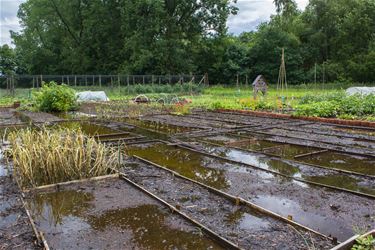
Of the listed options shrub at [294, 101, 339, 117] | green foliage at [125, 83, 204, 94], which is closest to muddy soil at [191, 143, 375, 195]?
shrub at [294, 101, 339, 117]

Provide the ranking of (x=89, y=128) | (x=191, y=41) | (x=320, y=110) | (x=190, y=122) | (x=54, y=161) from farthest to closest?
(x=191, y=41)
(x=320, y=110)
(x=190, y=122)
(x=89, y=128)
(x=54, y=161)

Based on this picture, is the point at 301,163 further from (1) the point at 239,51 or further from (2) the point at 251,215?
(1) the point at 239,51

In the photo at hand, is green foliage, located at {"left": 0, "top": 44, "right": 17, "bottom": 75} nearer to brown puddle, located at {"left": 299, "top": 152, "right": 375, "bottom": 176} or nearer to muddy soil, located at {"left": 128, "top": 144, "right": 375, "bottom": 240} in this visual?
muddy soil, located at {"left": 128, "top": 144, "right": 375, "bottom": 240}

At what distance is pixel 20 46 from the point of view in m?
41.2

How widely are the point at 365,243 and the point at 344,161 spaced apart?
138 inches

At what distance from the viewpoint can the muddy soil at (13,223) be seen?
311 centimetres

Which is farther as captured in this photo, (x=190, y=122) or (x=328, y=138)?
(x=190, y=122)

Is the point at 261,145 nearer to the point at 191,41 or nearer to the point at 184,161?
the point at 184,161

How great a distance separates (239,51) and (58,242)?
3273 cm

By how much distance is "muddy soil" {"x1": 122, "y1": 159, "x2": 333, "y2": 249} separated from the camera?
3098 millimetres

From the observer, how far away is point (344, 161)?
19.8ft

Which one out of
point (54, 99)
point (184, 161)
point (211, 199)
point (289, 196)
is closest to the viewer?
point (211, 199)

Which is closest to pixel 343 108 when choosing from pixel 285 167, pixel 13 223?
pixel 285 167

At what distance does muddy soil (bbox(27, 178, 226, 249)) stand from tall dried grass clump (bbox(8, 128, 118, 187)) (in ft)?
0.86
